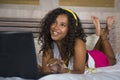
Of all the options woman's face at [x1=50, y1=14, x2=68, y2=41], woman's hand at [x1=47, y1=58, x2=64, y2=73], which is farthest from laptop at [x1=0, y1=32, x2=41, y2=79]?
woman's face at [x1=50, y1=14, x2=68, y2=41]

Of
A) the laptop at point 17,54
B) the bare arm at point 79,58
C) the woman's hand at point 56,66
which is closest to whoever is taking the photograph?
the laptop at point 17,54

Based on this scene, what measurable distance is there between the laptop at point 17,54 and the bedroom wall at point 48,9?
1.87 meters

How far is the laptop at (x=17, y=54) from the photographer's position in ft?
3.46

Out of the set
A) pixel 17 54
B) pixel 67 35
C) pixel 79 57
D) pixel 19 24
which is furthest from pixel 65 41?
pixel 19 24

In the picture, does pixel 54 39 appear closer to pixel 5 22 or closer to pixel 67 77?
pixel 67 77

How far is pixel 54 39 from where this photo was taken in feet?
6.39

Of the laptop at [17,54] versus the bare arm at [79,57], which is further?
the bare arm at [79,57]

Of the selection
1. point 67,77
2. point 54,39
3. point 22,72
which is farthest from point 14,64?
point 54,39

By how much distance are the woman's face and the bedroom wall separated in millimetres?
1070

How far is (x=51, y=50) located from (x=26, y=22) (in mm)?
980

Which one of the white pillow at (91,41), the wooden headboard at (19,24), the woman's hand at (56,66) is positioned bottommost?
the white pillow at (91,41)

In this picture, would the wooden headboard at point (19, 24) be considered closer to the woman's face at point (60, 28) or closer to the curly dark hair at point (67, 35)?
the curly dark hair at point (67, 35)

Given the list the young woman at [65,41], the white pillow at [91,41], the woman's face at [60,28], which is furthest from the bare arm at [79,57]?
the white pillow at [91,41]

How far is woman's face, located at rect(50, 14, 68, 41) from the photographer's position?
6.21 ft
